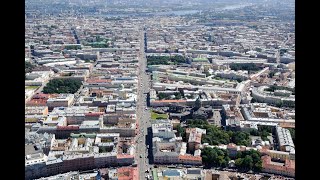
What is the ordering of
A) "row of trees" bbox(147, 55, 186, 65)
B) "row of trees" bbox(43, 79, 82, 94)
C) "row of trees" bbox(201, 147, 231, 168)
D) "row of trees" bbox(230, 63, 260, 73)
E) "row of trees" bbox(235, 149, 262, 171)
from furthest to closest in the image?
"row of trees" bbox(147, 55, 186, 65), "row of trees" bbox(230, 63, 260, 73), "row of trees" bbox(43, 79, 82, 94), "row of trees" bbox(201, 147, 231, 168), "row of trees" bbox(235, 149, 262, 171)

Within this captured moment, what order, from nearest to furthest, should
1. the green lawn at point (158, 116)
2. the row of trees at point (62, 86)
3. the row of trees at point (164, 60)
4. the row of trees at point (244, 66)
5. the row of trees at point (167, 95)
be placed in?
1. the green lawn at point (158, 116)
2. the row of trees at point (167, 95)
3. the row of trees at point (62, 86)
4. the row of trees at point (244, 66)
5. the row of trees at point (164, 60)

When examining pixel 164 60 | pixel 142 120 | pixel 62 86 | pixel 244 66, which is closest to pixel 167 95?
pixel 142 120

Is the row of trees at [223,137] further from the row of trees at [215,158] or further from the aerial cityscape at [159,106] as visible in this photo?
the row of trees at [215,158]

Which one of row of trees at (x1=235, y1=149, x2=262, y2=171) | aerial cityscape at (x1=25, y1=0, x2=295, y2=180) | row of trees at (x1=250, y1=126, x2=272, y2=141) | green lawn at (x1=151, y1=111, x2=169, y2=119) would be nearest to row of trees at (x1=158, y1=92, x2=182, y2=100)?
aerial cityscape at (x1=25, y1=0, x2=295, y2=180)

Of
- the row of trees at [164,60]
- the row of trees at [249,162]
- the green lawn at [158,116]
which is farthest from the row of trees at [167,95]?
the row of trees at [249,162]

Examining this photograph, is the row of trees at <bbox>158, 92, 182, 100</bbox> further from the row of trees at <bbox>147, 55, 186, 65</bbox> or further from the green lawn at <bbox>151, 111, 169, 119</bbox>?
the row of trees at <bbox>147, 55, 186, 65</bbox>

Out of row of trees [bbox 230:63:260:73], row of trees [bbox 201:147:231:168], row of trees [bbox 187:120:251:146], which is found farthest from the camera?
row of trees [bbox 230:63:260:73]

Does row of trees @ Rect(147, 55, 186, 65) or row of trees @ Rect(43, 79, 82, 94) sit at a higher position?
row of trees @ Rect(147, 55, 186, 65)

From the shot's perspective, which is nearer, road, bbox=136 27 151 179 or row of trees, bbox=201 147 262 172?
row of trees, bbox=201 147 262 172

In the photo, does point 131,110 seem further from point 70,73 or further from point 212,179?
point 70,73
